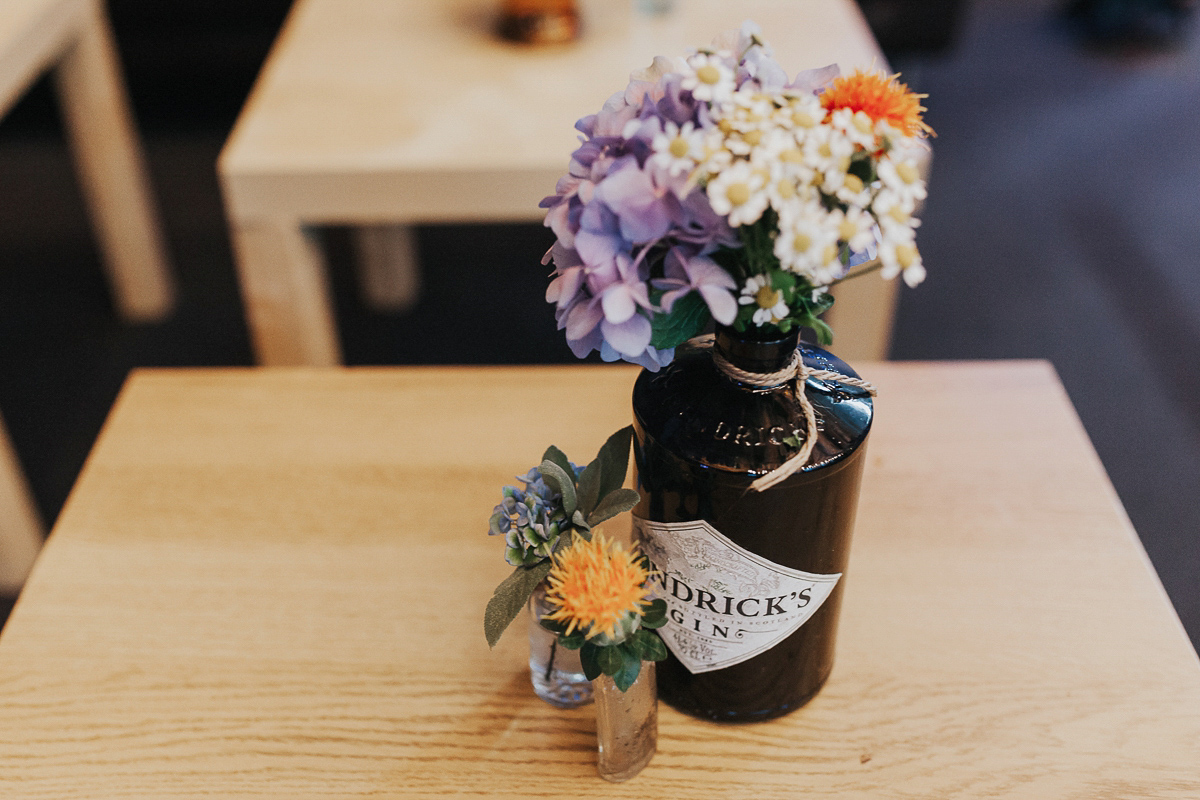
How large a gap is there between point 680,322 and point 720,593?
17 cm

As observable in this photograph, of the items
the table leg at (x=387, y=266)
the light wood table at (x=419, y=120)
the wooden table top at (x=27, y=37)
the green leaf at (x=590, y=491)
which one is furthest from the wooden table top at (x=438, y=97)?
the green leaf at (x=590, y=491)

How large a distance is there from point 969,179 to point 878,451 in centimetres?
165

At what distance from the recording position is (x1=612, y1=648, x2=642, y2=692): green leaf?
52cm

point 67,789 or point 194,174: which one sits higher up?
point 67,789

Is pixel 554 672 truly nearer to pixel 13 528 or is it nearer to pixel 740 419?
pixel 740 419

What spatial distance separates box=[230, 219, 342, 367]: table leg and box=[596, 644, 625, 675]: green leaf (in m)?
0.87

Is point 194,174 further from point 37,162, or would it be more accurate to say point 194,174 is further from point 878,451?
point 878,451

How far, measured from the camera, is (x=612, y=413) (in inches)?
34.7

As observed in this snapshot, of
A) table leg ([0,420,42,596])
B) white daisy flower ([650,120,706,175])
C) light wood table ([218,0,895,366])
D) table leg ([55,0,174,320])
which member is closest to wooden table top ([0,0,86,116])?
table leg ([55,0,174,320])

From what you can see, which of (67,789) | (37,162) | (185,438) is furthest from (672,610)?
(37,162)

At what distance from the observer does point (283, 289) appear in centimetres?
128

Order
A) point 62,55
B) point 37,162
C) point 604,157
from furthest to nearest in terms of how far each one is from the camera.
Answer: point 37,162, point 62,55, point 604,157

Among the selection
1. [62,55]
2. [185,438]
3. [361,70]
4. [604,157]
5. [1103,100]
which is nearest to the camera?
[604,157]

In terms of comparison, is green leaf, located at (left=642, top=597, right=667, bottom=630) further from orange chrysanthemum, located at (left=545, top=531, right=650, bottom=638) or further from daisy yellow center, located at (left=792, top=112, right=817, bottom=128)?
daisy yellow center, located at (left=792, top=112, right=817, bottom=128)
